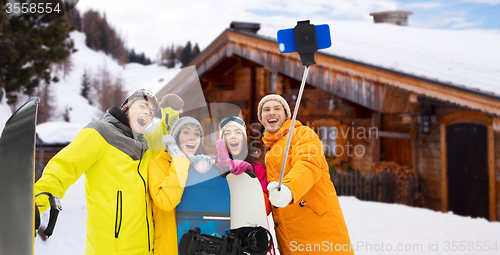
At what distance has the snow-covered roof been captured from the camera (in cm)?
551

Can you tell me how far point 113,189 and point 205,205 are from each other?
0.59m

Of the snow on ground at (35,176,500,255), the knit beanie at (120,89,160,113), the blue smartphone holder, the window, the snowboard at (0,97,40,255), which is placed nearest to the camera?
the snowboard at (0,97,40,255)

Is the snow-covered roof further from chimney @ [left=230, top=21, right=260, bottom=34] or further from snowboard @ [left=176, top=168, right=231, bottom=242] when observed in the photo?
snowboard @ [left=176, top=168, right=231, bottom=242]

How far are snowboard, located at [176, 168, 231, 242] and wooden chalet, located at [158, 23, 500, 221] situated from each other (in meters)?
1.68

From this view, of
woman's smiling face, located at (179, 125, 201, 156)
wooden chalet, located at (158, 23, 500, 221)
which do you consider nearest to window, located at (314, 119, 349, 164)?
wooden chalet, located at (158, 23, 500, 221)

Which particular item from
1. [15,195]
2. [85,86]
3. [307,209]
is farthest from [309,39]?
[85,86]

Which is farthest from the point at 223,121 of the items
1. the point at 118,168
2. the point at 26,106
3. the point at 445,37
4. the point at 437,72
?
the point at 445,37

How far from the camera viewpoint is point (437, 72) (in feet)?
19.1

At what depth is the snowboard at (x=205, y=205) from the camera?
2119 mm

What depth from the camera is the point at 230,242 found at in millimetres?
1945

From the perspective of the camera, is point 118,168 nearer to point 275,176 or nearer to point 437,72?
point 275,176

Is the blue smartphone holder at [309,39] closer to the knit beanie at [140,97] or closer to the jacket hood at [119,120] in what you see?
the knit beanie at [140,97]

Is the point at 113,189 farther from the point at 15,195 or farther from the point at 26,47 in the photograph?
the point at 26,47

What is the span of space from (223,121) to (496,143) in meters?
6.05
